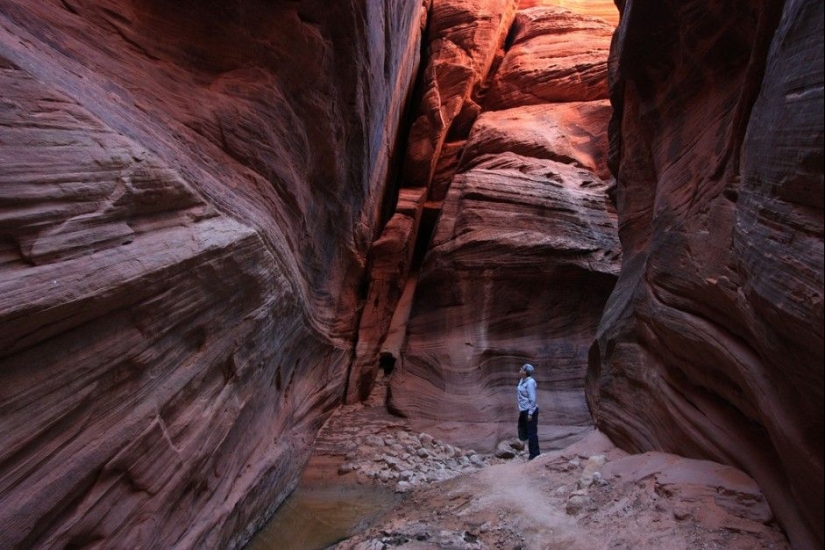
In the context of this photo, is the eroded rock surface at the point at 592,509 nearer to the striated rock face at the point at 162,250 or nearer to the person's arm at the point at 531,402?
the person's arm at the point at 531,402

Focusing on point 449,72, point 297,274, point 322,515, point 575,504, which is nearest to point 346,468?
point 322,515

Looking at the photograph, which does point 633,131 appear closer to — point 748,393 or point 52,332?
point 748,393

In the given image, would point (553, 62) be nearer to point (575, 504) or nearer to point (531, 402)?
point (531, 402)

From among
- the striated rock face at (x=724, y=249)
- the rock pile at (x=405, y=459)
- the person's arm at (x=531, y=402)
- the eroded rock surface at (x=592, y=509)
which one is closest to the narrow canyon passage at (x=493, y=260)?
the rock pile at (x=405, y=459)

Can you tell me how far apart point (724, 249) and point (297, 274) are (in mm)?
5929

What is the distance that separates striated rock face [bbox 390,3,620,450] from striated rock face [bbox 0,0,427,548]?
174 inches

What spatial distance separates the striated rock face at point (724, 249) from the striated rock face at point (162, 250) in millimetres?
4195

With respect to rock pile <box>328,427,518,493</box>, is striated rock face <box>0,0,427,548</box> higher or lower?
higher

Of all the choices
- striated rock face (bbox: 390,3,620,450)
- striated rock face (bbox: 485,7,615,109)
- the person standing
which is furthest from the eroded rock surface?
striated rock face (bbox: 485,7,615,109)

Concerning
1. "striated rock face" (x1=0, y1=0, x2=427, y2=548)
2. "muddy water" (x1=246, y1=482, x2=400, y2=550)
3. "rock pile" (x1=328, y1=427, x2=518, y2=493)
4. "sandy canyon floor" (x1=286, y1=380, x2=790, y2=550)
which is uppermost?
"striated rock face" (x1=0, y1=0, x2=427, y2=548)

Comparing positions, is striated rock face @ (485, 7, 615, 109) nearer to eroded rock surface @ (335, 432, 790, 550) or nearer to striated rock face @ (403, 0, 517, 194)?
striated rock face @ (403, 0, 517, 194)

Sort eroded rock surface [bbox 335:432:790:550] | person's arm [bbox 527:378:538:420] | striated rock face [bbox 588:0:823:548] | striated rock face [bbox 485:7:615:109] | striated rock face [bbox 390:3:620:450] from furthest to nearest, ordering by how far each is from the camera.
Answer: striated rock face [bbox 485:7:615:109] < striated rock face [bbox 390:3:620:450] < person's arm [bbox 527:378:538:420] < eroded rock surface [bbox 335:432:790:550] < striated rock face [bbox 588:0:823:548]

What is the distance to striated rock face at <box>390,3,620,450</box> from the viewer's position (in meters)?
12.0

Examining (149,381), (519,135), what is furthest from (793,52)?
Answer: (519,135)
